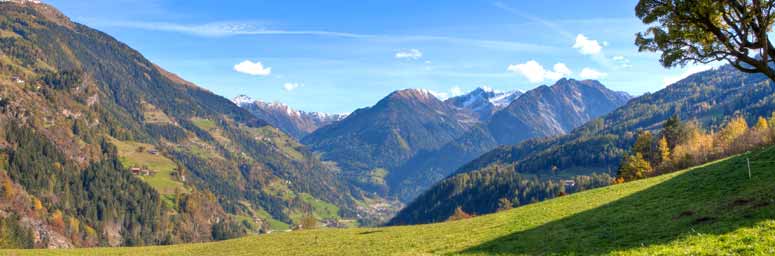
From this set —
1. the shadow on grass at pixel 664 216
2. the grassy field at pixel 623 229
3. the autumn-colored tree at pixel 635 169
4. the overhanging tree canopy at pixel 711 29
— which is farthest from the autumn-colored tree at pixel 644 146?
the overhanging tree canopy at pixel 711 29

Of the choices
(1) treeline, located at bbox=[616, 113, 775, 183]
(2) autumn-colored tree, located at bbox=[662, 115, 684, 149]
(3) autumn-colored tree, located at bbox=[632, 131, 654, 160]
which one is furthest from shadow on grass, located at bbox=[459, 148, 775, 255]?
(2) autumn-colored tree, located at bbox=[662, 115, 684, 149]

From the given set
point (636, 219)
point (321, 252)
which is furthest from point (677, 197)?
point (321, 252)

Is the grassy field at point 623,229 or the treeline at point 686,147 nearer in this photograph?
the grassy field at point 623,229

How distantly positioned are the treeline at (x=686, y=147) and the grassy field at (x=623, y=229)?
69073mm

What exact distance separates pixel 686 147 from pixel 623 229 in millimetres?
121678

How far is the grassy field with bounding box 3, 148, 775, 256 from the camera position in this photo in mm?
27688

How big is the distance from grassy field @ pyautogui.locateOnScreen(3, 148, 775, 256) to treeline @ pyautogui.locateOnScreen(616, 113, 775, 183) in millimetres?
69073

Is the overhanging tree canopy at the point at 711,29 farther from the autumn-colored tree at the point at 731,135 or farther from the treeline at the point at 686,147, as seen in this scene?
the autumn-colored tree at the point at 731,135

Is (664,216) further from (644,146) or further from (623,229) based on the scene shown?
(644,146)

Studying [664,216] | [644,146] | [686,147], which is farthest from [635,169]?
[664,216]

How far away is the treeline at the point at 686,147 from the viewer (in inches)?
4520

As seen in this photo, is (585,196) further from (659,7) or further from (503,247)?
(659,7)

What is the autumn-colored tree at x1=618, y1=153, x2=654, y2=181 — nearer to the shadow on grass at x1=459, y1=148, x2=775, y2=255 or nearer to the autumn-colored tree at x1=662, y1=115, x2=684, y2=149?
the autumn-colored tree at x1=662, y1=115, x2=684, y2=149

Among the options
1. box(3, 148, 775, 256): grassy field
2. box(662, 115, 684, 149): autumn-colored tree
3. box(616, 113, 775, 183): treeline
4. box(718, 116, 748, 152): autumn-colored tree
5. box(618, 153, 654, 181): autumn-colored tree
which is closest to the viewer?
box(3, 148, 775, 256): grassy field
